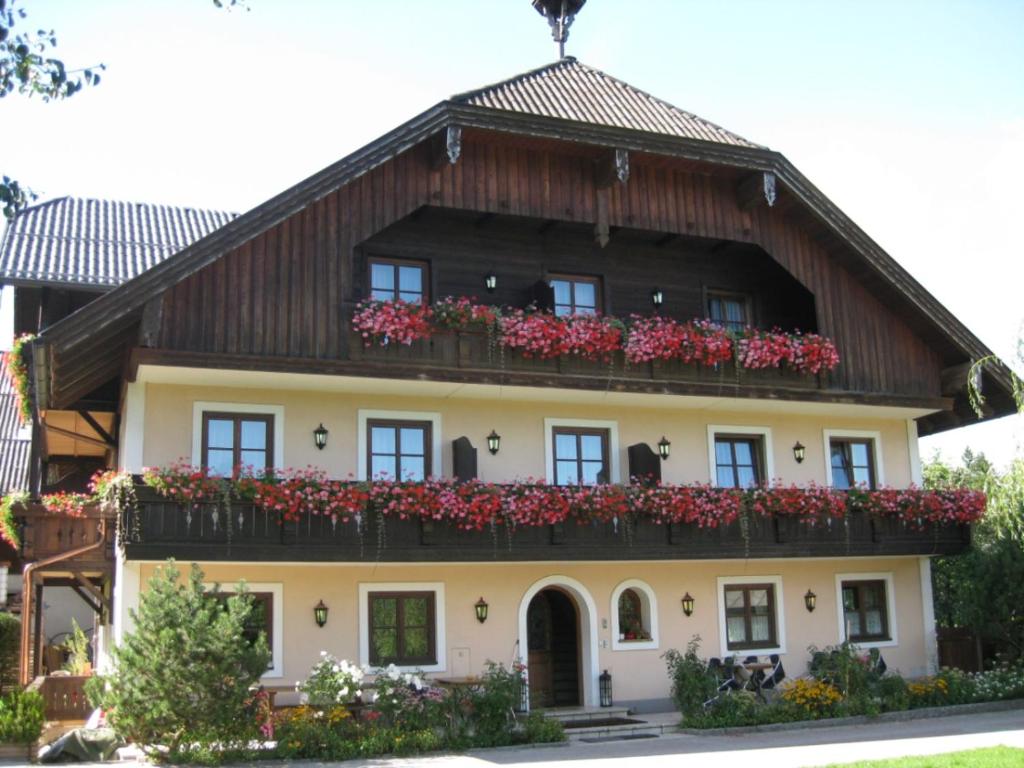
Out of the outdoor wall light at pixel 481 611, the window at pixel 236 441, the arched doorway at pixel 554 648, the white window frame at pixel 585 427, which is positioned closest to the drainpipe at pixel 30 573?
the window at pixel 236 441

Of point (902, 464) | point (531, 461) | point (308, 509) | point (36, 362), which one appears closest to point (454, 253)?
point (531, 461)

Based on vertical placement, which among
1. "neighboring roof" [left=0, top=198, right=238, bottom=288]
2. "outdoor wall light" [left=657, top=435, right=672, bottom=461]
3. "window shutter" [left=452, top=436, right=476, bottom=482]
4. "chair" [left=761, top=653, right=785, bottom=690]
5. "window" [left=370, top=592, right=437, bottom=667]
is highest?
"neighboring roof" [left=0, top=198, right=238, bottom=288]

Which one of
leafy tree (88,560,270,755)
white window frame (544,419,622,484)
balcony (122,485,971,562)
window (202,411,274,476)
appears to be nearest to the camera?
leafy tree (88,560,270,755)

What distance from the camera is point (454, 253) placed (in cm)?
2064

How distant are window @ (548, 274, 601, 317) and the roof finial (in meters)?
5.23

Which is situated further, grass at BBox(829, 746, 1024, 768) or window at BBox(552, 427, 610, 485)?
window at BBox(552, 427, 610, 485)

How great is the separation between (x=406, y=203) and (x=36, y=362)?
6.24m

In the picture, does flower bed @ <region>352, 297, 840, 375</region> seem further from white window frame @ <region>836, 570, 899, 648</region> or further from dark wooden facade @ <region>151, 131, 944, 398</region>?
white window frame @ <region>836, 570, 899, 648</region>

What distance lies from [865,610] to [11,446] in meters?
20.7

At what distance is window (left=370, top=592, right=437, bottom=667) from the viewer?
18672 mm

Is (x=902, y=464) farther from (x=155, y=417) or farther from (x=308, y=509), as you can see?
(x=155, y=417)

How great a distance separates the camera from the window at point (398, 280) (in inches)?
782

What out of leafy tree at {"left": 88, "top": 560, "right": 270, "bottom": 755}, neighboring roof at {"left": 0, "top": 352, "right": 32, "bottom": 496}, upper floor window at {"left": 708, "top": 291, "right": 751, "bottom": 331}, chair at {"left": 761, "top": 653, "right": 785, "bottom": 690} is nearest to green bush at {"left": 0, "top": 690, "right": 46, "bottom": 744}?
leafy tree at {"left": 88, "top": 560, "right": 270, "bottom": 755}

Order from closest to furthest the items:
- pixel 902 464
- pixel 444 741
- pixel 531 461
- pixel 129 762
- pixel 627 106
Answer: pixel 129 762, pixel 444 741, pixel 531 461, pixel 627 106, pixel 902 464
